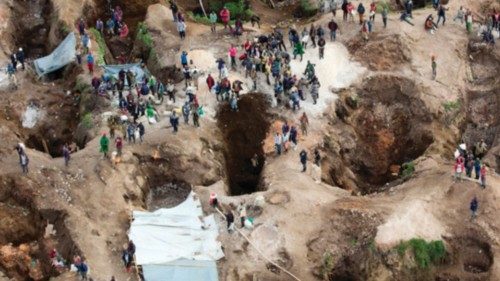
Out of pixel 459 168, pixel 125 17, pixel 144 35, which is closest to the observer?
pixel 459 168

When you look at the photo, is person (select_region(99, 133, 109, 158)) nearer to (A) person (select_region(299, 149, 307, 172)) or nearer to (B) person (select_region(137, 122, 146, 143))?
(B) person (select_region(137, 122, 146, 143))

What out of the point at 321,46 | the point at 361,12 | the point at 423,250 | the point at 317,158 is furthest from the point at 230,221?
the point at 361,12

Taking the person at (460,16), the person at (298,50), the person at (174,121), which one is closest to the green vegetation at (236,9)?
the person at (298,50)

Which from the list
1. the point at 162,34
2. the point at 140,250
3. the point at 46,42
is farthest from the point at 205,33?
the point at 140,250

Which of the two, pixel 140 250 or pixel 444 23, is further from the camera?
pixel 444 23

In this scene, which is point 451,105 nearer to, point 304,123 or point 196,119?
point 304,123

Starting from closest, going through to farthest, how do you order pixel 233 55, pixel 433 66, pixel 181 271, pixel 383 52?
1. pixel 181 271
2. pixel 233 55
3. pixel 433 66
4. pixel 383 52

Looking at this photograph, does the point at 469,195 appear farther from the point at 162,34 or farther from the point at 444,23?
the point at 162,34

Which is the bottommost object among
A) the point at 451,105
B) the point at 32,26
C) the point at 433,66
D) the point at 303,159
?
the point at 303,159
